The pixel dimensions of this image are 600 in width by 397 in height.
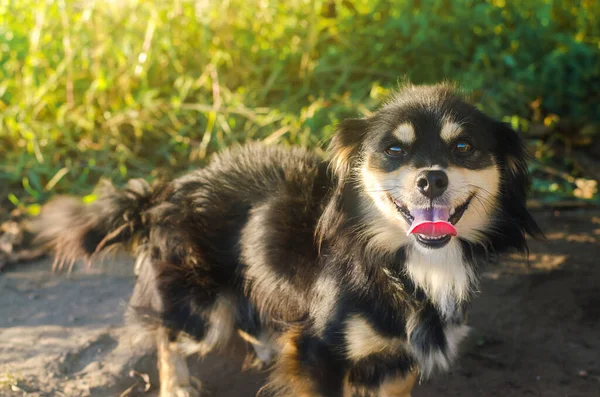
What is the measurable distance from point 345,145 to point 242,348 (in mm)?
1363

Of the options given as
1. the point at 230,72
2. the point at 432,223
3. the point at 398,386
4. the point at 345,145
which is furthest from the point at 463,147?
the point at 230,72

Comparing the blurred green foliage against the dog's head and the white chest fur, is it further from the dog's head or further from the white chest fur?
the white chest fur

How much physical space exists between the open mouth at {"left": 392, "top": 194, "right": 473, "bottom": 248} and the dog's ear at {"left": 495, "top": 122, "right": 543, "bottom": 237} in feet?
1.10

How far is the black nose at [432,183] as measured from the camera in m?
2.62

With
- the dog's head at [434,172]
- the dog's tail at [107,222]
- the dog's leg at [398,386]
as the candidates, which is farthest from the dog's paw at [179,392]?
the dog's head at [434,172]

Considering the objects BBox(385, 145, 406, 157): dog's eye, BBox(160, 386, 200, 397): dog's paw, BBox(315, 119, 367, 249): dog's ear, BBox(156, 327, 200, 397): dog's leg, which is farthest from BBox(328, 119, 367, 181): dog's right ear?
BBox(160, 386, 200, 397): dog's paw

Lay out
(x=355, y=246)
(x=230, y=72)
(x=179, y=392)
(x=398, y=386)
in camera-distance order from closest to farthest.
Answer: (x=355, y=246)
(x=398, y=386)
(x=179, y=392)
(x=230, y=72)

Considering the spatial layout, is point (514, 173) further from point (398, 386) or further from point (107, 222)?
point (107, 222)

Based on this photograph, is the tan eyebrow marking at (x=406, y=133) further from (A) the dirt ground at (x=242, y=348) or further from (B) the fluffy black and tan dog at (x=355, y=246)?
(A) the dirt ground at (x=242, y=348)

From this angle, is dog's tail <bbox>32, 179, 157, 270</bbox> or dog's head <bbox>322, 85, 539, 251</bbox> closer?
dog's head <bbox>322, 85, 539, 251</bbox>

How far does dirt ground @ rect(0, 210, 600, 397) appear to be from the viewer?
3.52 meters

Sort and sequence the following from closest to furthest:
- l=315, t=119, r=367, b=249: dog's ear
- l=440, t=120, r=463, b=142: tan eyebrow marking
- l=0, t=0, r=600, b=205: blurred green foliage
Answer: l=440, t=120, r=463, b=142: tan eyebrow marking → l=315, t=119, r=367, b=249: dog's ear → l=0, t=0, r=600, b=205: blurred green foliage

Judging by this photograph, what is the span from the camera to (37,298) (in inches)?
170

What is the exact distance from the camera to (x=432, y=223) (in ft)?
8.91
